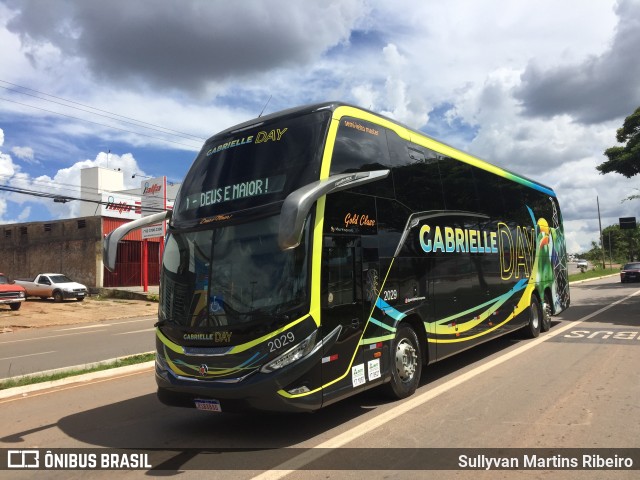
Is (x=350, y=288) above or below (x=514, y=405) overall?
above

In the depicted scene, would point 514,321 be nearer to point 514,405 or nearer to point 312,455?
point 514,405

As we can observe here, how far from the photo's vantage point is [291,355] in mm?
5094

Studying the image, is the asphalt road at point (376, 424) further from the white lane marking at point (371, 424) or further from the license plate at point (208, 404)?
the license plate at point (208, 404)

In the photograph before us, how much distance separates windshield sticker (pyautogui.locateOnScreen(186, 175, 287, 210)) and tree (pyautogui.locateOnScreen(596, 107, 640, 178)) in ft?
94.9

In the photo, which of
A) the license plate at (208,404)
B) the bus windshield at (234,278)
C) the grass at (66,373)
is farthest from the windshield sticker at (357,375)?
the grass at (66,373)

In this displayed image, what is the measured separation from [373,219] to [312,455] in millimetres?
2802

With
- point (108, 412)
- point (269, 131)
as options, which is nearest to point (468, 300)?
point (269, 131)

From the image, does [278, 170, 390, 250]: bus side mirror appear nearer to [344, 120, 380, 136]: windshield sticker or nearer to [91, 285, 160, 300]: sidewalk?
[344, 120, 380, 136]: windshield sticker

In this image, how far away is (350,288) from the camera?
5.82 m

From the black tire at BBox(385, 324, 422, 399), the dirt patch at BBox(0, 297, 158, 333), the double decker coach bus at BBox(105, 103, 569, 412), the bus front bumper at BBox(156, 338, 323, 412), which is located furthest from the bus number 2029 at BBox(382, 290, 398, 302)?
the dirt patch at BBox(0, 297, 158, 333)

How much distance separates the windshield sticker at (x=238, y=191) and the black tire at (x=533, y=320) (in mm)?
8099

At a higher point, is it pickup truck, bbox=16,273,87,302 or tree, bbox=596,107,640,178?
tree, bbox=596,107,640,178

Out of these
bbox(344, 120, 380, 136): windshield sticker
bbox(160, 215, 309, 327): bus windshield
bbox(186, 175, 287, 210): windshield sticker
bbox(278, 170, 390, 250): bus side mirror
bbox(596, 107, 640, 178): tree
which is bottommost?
bbox(160, 215, 309, 327): bus windshield

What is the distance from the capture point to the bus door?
17.8ft
